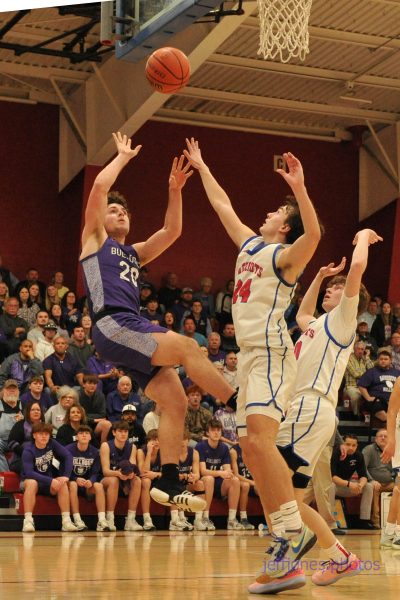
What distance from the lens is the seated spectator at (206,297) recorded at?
60.8ft

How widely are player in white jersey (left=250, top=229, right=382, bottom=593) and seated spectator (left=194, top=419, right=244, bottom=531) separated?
674 cm

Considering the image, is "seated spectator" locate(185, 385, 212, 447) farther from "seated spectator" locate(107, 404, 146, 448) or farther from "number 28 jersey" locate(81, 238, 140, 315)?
"number 28 jersey" locate(81, 238, 140, 315)

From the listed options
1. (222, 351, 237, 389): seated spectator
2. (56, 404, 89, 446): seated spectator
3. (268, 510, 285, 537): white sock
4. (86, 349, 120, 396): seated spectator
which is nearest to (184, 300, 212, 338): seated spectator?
(222, 351, 237, 389): seated spectator

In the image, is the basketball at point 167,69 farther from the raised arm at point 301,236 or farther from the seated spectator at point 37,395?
the seated spectator at point 37,395

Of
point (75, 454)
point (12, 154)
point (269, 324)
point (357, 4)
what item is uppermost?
point (357, 4)

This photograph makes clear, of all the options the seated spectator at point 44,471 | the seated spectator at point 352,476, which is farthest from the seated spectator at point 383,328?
the seated spectator at point 44,471

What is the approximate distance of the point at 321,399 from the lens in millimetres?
6320

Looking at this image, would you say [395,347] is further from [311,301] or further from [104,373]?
[311,301]

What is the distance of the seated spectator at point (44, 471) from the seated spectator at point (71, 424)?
1.48 feet

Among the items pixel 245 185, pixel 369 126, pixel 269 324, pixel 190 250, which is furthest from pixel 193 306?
pixel 269 324

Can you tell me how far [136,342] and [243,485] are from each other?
25.1 ft

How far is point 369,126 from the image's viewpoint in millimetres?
20781

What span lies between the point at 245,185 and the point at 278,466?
1610 cm

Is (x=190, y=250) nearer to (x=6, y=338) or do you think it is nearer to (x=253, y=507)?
(x=6, y=338)
